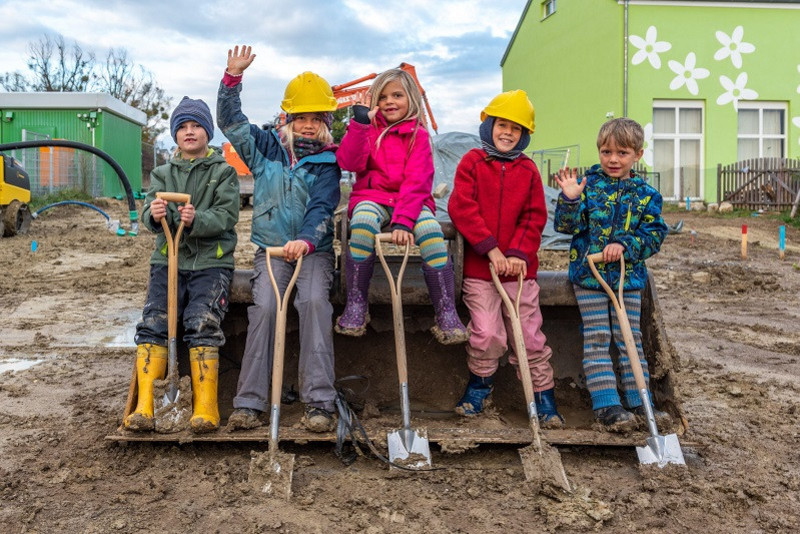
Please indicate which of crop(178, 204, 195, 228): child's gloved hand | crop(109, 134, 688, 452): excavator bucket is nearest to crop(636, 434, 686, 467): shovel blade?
crop(109, 134, 688, 452): excavator bucket

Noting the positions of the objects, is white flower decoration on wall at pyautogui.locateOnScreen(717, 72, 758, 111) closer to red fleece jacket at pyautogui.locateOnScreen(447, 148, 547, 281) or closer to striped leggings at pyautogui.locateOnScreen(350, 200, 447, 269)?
red fleece jacket at pyautogui.locateOnScreen(447, 148, 547, 281)

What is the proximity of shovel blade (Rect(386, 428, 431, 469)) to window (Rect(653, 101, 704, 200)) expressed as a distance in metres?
19.4

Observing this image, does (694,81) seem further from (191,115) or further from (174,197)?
(174,197)

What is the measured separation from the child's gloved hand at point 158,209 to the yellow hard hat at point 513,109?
167 centimetres

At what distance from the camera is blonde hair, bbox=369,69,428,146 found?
13.0 feet

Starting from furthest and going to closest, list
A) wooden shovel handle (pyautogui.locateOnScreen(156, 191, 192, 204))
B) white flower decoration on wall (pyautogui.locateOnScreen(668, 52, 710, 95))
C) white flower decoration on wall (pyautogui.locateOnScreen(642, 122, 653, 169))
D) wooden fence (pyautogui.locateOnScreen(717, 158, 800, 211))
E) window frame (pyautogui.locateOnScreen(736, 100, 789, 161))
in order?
1. window frame (pyautogui.locateOnScreen(736, 100, 789, 161))
2. white flower decoration on wall (pyautogui.locateOnScreen(668, 52, 710, 95))
3. white flower decoration on wall (pyautogui.locateOnScreen(642, 122, 653, 169))
4. wooden fence (pyautogui.locateOnScreen(717, 158, 800, 211))
5. wooden shovel handle (pyautogui.locateOnScreen(156, 191, 192, 204))

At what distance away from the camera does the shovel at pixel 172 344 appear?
3.63 meters

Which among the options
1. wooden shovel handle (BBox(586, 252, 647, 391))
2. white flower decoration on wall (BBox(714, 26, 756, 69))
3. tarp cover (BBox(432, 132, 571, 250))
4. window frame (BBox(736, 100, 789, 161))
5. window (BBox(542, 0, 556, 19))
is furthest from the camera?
window (BBox(542, 0, 556, 19))

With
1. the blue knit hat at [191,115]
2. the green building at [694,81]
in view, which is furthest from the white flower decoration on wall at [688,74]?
the blue knit hat at [191,115]

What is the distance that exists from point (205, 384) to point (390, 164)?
4.63 ft

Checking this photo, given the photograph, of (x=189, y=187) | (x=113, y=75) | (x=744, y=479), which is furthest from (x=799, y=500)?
(x=113, y=75)

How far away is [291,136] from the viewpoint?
158 inches

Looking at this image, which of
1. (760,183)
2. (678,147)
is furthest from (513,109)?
(678,147)

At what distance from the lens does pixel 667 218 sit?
18703 millimetres
